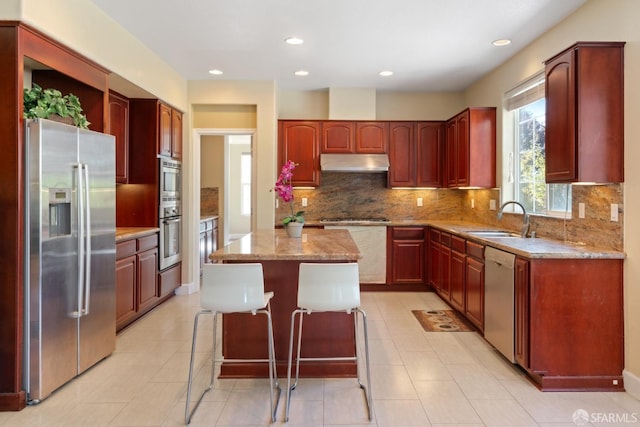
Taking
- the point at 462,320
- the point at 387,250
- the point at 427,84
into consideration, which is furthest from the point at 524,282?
the point at 427,84

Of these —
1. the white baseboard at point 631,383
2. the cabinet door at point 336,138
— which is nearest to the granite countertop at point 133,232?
the cabinet door at point 336,138

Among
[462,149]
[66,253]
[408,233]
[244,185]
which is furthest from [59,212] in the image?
[244,185]

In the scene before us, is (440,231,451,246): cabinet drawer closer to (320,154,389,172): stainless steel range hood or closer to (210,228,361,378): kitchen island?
(320,154,389,172): stainless steel range hood

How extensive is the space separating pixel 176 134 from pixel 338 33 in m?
2.45

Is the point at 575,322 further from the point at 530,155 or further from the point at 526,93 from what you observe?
the point at 526,93

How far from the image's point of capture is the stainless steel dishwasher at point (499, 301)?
2973 millimetres

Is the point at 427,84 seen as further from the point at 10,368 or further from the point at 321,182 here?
the point at 10,368

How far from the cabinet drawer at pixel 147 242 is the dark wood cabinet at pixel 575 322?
11.4 ft

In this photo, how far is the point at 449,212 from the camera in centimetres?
593

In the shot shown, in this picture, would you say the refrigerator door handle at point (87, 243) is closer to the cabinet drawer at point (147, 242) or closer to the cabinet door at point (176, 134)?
the cabinet drawer at point (147, 242)

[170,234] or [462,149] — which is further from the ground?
[462,149]

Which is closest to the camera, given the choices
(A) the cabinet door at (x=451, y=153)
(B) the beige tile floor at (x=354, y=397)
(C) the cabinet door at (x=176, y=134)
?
(B) the beige tile floor at (x=354, y=397)

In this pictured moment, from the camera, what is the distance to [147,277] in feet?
14.1

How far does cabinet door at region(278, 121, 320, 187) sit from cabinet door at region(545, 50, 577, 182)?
308 cm
